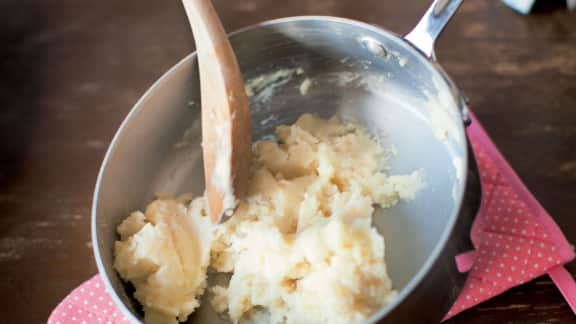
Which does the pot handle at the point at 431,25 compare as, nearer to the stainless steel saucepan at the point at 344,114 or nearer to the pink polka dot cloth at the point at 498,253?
the stainless steel saucepan at the point at 344,114

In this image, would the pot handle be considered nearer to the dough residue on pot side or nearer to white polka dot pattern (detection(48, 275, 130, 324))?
the dough residue on pot side

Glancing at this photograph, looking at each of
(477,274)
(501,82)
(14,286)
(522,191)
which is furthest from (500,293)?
(14,286)

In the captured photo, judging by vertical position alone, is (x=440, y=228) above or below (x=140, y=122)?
below

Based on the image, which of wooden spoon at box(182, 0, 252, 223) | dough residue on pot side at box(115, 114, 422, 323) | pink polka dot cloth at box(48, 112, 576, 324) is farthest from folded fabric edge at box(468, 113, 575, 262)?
wooden spoon at box(182, 0, 252, 223)

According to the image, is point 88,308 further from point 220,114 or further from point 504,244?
point 504,244

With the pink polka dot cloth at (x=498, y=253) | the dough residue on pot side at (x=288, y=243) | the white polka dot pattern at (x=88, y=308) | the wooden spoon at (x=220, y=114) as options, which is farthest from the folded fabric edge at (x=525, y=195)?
the white polka dot pattern at (x=88, y=308)

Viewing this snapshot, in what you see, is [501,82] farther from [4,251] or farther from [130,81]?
[4,251]

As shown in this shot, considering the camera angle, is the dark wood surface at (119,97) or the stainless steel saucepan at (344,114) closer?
the stainless steel saucepan at (344,114)
